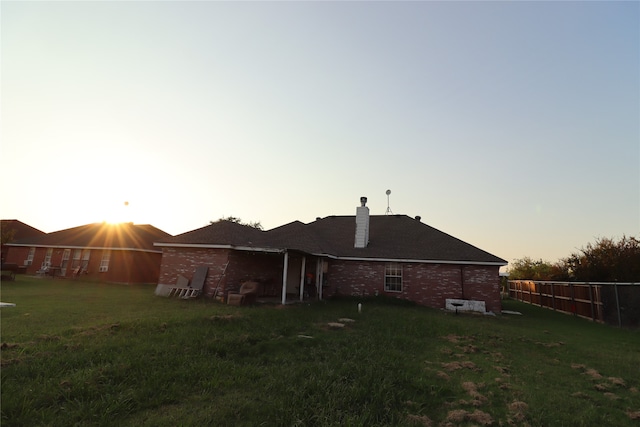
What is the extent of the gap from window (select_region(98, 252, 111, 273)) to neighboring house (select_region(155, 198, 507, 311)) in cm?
956

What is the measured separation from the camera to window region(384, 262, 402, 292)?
63.1ft

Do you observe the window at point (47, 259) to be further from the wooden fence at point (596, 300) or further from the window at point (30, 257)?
the wooden fence at point (596, 300)

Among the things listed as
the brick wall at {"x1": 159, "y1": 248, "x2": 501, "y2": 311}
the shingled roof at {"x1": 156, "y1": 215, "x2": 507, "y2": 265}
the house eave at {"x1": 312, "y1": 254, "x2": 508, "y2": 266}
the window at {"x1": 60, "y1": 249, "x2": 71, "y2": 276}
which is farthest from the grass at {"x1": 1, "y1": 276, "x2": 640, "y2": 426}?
the window at {"x1": 60, "y1": 249, "x2": 71, "y2": 276}

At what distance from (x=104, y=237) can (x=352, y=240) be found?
1984 centimetres

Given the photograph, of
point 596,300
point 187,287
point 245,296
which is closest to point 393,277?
point 245,296

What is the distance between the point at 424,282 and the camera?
18.7m

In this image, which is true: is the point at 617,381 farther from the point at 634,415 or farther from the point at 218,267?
the point at 218,267

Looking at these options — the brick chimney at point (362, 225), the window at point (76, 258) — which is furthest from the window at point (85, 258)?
the brick chimney at point (362, 225)

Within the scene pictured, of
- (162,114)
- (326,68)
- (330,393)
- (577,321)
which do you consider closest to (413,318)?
(330,393)

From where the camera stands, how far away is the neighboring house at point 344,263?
16.1m

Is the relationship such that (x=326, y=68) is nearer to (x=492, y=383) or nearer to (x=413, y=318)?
(x=413, y=318)

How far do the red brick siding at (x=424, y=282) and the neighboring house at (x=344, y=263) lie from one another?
1.9 inches

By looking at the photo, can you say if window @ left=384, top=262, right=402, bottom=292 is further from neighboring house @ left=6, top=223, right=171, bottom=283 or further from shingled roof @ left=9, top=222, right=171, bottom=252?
shingled roof @ left=9, top=222, right=171, bottom=252

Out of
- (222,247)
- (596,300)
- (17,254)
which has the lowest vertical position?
(596,300)
